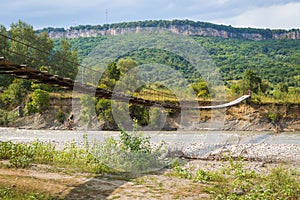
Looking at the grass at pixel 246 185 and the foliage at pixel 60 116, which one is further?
the foliage at pixel 60 116

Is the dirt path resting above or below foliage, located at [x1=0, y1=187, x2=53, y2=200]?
below

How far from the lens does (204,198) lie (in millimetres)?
5562

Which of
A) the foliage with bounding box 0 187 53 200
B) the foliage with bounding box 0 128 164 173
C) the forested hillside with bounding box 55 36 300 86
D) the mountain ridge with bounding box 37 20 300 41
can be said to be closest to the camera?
the foliage with bounding box 0 187 53 200

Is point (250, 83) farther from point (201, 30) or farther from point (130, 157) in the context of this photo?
point (201, 30)

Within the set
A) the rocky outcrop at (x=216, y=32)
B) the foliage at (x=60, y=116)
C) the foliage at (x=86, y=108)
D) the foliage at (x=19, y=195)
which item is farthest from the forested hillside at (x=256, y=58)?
the foliage at (x=19, y=195)

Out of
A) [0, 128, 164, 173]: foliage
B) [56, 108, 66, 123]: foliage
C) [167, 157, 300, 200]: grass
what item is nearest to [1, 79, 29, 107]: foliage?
[56, 108, 66, 123]: foliage

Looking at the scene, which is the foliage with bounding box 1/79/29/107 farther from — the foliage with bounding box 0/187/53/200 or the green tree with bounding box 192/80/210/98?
the foliage with bounding box 0/187/53/200

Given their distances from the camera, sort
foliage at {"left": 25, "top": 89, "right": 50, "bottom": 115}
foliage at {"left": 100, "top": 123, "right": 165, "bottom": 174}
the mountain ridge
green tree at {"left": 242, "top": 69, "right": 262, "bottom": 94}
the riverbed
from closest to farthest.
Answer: foliage at {"left": 100, "top": 123, "right": 165, "bottom": 174}
the riverbed
foliage at {"left": 25, "top": 89, "right": 50, "bottom": 115}
green tree at {"left": 242, "top": 69, "right": 262, "bottom": 94}
the mountain ridge

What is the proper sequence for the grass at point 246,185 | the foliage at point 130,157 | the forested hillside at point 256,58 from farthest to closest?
the forested hillside at point 256,58
the foliage at point 130,157
the grass at point 246,185

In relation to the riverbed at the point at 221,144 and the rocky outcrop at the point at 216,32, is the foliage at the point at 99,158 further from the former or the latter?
the rocky outcrop at the point at 216,32

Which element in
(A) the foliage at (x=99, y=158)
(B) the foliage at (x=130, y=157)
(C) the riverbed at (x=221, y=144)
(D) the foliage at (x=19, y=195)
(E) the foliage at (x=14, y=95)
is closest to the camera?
(D) the foliage at (x=19, y=195)

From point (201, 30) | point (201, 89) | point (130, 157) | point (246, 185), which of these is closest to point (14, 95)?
point (201, 89)

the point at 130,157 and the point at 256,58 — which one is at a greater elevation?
the point at 256,58

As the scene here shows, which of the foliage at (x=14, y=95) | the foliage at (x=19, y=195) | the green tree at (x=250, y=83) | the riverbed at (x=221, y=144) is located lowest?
the riverbed at (x=221, y=144)
